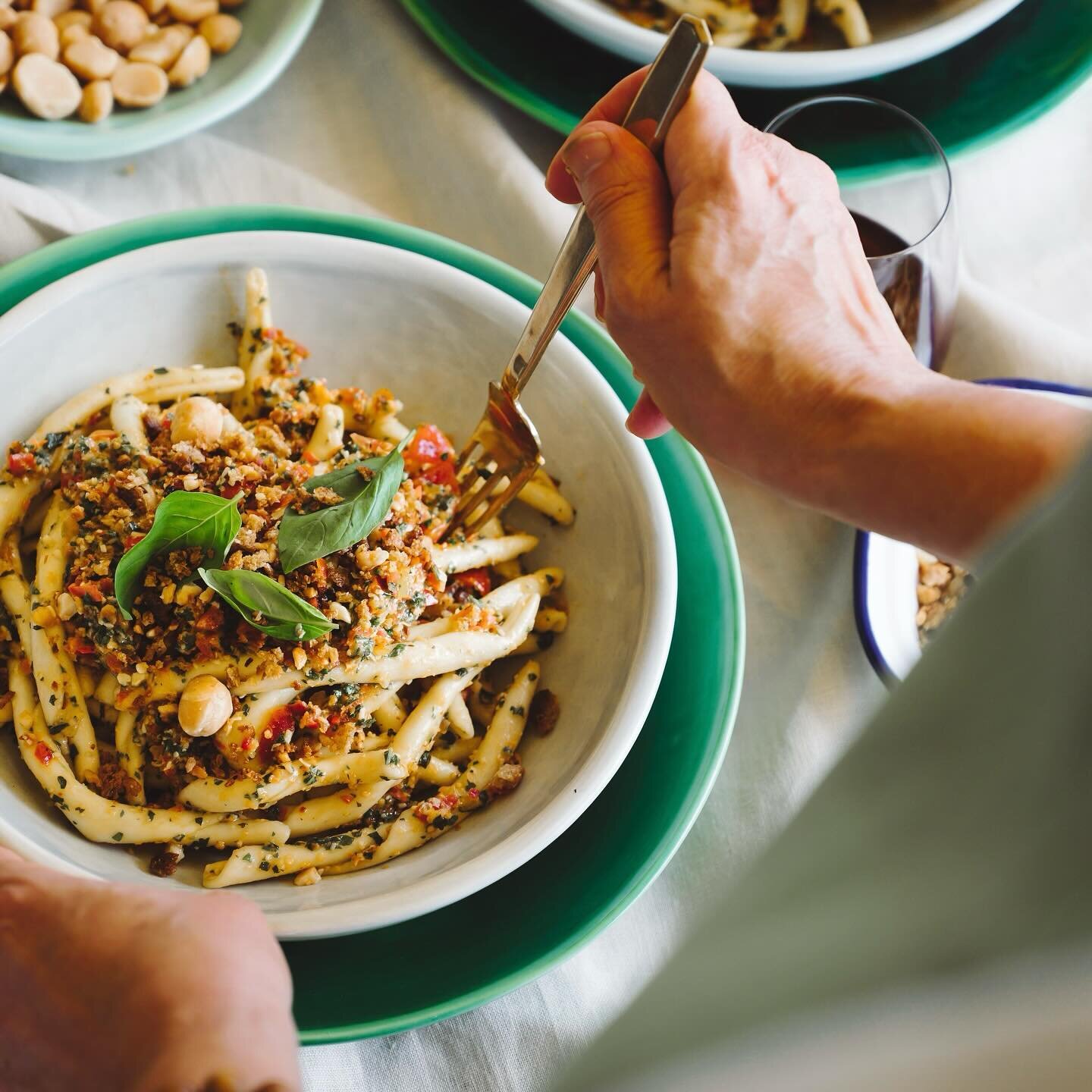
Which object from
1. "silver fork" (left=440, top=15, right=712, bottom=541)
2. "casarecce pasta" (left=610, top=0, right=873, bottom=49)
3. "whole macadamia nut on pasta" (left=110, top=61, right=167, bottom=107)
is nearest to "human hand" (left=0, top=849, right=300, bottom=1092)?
"silver fork" (left=440, top=15, right=712, bottom=541)

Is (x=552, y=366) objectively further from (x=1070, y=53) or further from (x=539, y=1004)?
(x=1070, y=53)

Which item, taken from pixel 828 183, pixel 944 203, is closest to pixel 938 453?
pixel 828 183

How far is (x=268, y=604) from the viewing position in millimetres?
1007

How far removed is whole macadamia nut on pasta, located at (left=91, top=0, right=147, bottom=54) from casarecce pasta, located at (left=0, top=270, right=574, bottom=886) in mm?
657

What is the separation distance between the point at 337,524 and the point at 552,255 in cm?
75

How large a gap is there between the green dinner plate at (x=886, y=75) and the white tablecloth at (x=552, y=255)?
0.06 m

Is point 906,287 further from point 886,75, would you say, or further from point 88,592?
point 88,592

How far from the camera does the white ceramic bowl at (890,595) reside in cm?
137

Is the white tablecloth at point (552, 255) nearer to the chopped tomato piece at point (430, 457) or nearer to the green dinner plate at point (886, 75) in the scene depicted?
the green dinner plate at point (886, 75)

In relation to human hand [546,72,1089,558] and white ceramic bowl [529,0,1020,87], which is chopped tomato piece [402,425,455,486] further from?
white ceramic bowl [529,0,1020,87]

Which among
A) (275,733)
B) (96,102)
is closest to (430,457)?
(275,733)

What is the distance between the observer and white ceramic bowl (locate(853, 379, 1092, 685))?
137cm

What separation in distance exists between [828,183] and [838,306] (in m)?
0.15

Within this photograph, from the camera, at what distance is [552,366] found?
1.29 meters
